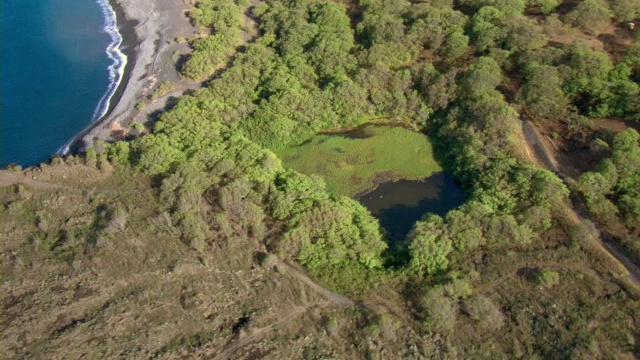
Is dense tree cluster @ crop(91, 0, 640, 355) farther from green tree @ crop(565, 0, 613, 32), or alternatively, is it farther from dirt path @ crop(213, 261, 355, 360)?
dirt path @ crop(213, 261, 355, 360)

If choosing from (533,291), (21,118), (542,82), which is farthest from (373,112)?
(21,118)

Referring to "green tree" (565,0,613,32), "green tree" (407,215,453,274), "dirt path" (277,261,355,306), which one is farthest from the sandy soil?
"green tree" (565,0,613,32)

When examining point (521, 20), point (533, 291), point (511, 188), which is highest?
point (521, 20)

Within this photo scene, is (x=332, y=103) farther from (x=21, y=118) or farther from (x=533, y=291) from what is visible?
(x=21, y=118)

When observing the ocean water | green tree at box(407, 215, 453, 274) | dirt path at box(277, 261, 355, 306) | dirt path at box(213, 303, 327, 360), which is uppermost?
the ocean water

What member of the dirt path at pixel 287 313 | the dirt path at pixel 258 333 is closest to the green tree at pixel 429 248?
the dirt path at pixel 287 313

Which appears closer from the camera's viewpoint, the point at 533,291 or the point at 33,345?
the point at 33,345

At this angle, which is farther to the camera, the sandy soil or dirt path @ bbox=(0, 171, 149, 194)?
the sandy soil
